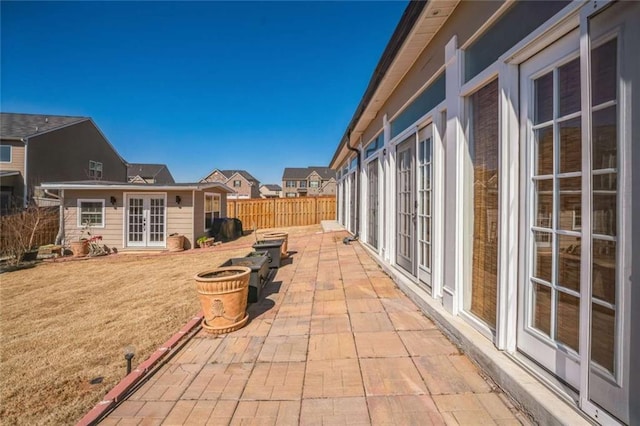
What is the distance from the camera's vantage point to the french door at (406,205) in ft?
15.7

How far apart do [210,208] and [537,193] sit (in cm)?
1405

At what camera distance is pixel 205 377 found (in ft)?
8.46

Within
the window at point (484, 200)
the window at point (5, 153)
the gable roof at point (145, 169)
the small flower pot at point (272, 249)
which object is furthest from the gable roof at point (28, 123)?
the window at point (484, 200)

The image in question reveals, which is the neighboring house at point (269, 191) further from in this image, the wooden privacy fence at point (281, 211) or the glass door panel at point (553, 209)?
the glass door panel at point (553, 209)

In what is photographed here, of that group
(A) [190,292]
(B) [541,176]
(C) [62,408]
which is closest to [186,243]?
(A) [190,292]

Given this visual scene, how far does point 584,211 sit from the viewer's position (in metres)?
1.62

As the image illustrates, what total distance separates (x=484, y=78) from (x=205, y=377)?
3365 mm

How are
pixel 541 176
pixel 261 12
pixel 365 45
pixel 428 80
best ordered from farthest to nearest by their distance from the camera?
1. pixel 365 45
2. pixel 261 12
3. pixel 428 80
4. pixel 541 176

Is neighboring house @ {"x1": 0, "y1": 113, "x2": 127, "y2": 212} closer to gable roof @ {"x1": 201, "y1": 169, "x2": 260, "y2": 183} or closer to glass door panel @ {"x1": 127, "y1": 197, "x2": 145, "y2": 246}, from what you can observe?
glass door panel @ {"x1": 127, "y1": 197, "x2": 145, "y2": 246}

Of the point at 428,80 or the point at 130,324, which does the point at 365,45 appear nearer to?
the point at 428,80

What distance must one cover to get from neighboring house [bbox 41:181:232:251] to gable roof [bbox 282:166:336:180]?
42.1m

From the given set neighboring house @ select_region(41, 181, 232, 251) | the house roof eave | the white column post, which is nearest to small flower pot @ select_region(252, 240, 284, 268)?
the house roof eave

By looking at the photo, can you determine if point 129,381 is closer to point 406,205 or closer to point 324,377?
point 324,377

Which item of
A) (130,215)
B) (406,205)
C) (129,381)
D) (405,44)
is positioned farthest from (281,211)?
(129,381)
